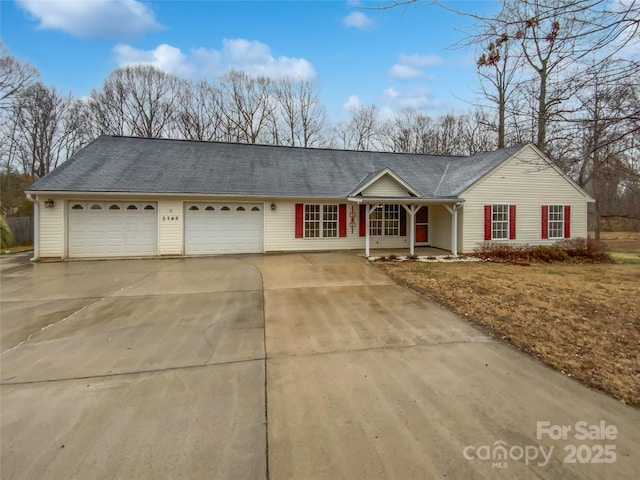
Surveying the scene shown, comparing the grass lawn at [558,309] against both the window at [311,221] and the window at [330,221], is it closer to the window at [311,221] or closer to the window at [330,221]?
the window at [330,221]

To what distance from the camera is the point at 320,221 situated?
13.3 meters

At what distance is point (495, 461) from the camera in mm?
2096

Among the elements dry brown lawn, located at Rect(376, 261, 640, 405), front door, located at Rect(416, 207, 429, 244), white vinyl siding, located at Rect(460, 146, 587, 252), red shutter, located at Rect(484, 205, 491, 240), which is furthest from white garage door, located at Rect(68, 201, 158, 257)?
red shutter, located at Rect(484, 205, 491, 240)

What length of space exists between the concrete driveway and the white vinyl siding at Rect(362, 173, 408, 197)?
23.3ft

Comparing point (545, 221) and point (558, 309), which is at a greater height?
point (545, 221)

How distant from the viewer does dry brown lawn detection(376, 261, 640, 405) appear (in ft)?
11.3

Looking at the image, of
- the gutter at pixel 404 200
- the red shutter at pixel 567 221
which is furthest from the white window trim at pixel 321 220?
the red shutter at pixel 567 221

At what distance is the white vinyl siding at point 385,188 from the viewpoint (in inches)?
468

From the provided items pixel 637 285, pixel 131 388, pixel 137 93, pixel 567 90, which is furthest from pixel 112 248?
pixel 137 93

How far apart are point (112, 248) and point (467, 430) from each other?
1275cm

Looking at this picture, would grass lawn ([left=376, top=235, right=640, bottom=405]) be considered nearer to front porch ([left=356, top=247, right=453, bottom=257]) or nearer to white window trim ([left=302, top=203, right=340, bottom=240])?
front porch ([left=356, top=247, right=453, bottom=257])

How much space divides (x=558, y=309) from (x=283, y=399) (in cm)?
533

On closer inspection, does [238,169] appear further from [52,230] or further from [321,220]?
[52,230]

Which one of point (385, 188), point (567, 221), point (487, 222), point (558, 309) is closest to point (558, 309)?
point (558, 309)
